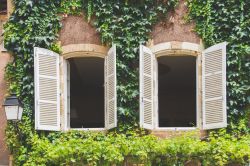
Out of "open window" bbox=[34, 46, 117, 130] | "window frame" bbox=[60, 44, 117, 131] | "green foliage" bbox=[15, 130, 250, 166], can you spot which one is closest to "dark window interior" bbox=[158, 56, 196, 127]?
"window frame" bbox=[60, 44, 117, 131]

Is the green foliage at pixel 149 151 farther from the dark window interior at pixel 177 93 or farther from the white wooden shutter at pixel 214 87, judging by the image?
the dark window interior at pixel 177 93

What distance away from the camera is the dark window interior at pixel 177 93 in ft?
47.5

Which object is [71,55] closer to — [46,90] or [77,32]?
[77,32]

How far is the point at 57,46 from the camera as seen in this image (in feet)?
40.2

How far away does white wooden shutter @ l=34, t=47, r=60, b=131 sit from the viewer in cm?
1186

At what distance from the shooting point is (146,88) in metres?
11.9

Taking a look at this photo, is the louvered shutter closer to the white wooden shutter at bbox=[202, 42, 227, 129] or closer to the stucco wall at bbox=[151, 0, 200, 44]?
the stucco wall at bbox=[151, 0, 200, 44]

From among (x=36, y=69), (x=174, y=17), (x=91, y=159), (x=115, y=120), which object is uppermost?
(x=174, y=17)

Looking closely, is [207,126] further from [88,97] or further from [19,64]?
[88,97]

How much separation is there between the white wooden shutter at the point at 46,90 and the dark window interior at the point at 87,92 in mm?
819

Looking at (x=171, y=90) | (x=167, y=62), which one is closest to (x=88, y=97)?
(x=171, y=90)

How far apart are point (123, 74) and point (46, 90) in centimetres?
168

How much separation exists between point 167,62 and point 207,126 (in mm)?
2592

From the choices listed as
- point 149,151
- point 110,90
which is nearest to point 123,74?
point 110,90
